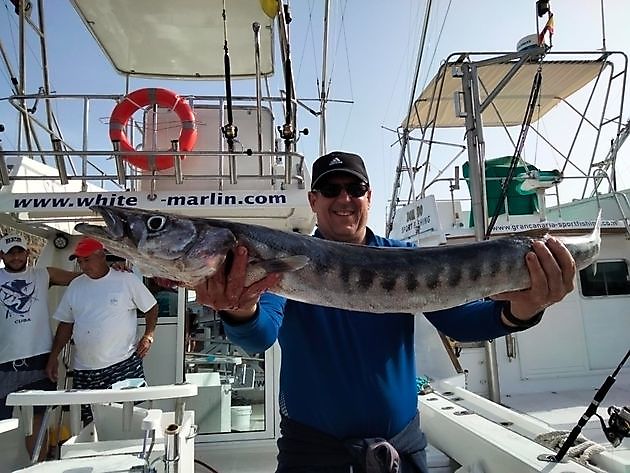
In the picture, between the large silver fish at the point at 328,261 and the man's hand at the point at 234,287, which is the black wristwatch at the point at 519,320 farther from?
the man's hand at the point at 234,287

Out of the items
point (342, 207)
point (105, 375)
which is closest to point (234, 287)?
point (342, 207)

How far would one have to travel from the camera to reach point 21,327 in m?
4.85

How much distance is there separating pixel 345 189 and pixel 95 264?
3.20m

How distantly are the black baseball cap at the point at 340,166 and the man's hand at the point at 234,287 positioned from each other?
0.80m

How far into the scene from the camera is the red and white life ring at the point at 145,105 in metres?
5.05

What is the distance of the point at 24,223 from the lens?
532cm

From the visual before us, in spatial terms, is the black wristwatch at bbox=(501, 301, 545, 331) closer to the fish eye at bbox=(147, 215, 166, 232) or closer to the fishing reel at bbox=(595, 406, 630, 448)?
the fishing reel at bbox=(595, 406, 630, 448)

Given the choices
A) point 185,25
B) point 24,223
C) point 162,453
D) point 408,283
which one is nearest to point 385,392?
point 408,283

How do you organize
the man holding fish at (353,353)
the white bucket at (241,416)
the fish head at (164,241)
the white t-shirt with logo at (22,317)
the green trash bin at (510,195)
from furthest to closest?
the green trash bin at (510,195)
the white bucket at (241,416)
the white t-shirt with logo at (22,317)
the man holding fish at (353,353)
the fish head at (164,241)

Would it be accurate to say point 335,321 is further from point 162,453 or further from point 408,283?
point 162,453

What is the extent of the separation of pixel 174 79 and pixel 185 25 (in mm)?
1250

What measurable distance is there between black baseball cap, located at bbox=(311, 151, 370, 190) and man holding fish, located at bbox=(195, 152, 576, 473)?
2cm

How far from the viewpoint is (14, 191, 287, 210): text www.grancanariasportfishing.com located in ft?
15.5

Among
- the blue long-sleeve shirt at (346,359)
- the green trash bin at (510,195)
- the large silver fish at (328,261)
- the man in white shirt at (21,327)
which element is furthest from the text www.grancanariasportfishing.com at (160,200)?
the green trash bin at (510,195)
